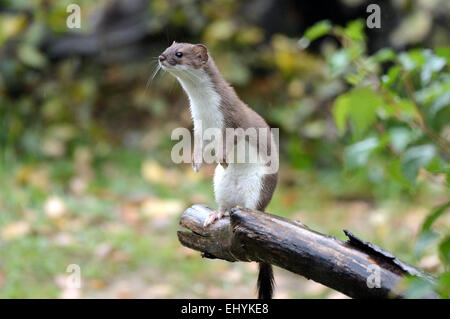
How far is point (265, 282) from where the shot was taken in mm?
3119

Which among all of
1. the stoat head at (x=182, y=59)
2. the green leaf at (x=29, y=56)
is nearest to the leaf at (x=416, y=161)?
the stoat head at (x=182, y=59)

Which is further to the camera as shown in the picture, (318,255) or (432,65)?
(432,65)

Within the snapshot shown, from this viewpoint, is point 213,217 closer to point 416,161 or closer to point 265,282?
point 265,282

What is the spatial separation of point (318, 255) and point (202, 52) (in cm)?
144

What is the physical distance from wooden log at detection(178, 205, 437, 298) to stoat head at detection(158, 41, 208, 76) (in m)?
0.97

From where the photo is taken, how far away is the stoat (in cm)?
320

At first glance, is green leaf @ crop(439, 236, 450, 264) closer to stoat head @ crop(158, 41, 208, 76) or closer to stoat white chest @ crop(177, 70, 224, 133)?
stoat white chest @ crop(177, 70, 224, 133)

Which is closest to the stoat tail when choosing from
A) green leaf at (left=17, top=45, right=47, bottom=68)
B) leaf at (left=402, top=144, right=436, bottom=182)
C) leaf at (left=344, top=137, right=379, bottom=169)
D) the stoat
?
the stoat

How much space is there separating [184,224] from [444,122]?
5.48ft

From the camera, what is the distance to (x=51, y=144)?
6.71 metres

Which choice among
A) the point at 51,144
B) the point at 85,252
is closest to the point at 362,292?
the point at 85,252

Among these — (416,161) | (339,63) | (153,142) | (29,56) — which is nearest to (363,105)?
(339,63)

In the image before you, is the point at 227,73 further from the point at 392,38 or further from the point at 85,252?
the point at 85,252

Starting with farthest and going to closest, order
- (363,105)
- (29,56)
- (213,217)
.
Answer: (29,56), (213,217), (363,105)
